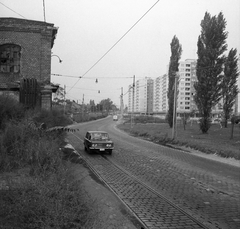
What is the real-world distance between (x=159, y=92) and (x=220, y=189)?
443ft

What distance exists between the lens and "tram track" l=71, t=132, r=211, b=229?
5.43 metres

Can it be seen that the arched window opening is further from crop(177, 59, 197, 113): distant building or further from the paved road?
crop(177, 59, 197, 113): distant building

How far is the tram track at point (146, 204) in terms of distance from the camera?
5430 mm

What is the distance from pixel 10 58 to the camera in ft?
67.9

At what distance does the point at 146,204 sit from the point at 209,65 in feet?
82.8

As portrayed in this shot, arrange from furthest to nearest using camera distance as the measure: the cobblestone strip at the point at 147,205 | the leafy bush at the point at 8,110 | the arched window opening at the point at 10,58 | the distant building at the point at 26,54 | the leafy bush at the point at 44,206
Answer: the arched window opening at the point at 10,58, the distant building at the point at 26,54, the leafy bush at the point at 8,110, the cobblestone strip at the point at 147,205, the leafy bush at the point at 44,206

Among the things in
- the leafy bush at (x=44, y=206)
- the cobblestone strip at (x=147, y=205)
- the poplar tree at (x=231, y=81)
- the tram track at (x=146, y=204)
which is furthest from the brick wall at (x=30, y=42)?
the poplar tree at (x=231, y=81)

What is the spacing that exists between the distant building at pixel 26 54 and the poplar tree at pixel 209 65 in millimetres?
16363

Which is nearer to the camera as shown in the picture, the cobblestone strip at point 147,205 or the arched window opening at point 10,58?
the cobblestone strip at point 147,205

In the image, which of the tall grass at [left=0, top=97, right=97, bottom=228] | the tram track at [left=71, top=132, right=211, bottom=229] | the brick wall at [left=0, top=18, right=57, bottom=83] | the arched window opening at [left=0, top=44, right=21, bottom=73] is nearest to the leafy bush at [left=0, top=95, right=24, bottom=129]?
the tall grass at [left=0, top=97, right=97, bottom=228]

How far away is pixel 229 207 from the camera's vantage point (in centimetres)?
645

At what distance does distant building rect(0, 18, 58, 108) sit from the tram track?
492 inches

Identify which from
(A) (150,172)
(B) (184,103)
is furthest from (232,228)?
(B) (184,103)

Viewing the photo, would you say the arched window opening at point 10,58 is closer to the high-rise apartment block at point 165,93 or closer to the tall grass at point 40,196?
the tall grass at point 40,196
